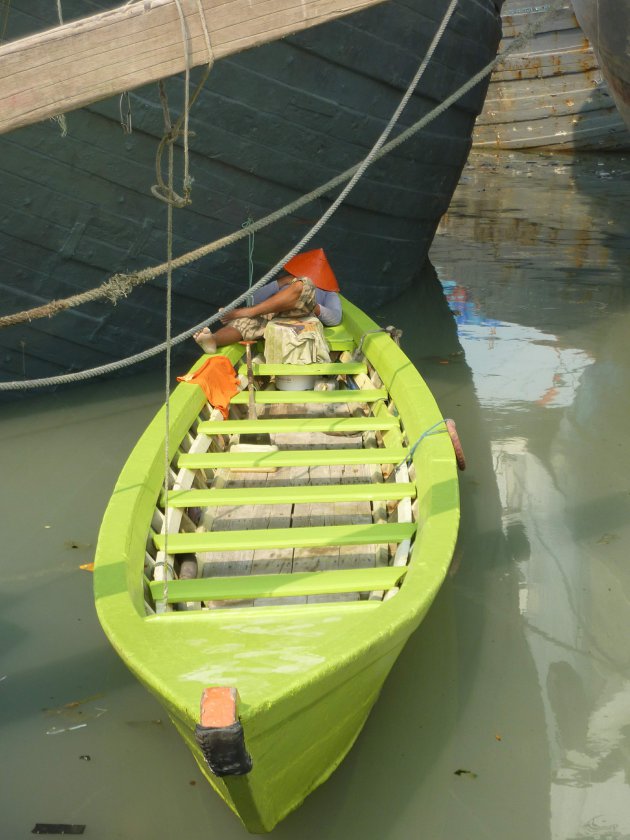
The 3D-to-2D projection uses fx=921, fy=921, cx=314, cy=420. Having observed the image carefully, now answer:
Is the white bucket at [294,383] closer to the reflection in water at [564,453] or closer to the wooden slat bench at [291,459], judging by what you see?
the reflection in water at [564,453]

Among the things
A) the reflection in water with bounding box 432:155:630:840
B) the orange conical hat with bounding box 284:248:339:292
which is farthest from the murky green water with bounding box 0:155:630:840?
the orange conical hat with bounding box 284:248:339:292

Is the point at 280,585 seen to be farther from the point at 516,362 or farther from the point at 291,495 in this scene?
the point at 516,362

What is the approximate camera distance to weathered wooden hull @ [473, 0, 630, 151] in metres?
15.7

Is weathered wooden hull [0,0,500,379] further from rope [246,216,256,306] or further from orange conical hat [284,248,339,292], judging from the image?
orange conical hat [284,248,339,292]

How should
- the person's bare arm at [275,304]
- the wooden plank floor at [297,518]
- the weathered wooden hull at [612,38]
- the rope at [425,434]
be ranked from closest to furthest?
the wooden plank floor at [297,518], the rope at [425,434], the person's bare arm at [275,304], the weathered wooden hull at [612,38]

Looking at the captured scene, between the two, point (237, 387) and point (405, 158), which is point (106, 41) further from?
point (405, 158)

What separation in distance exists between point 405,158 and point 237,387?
2666mm

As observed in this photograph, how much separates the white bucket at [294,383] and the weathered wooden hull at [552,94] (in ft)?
39.7

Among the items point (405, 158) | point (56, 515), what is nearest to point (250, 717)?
point (56, 515)

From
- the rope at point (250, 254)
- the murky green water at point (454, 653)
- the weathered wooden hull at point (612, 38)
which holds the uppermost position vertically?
the weathered wooden hull at point (612, 38)

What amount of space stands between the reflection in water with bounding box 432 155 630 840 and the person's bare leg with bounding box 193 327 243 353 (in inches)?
63.8

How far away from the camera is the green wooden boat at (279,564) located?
2.25 metres

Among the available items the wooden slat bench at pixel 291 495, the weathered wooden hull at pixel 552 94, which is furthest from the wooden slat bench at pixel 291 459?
the weathered wooden hull at pixel 552 94

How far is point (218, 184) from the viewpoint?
5.67m
